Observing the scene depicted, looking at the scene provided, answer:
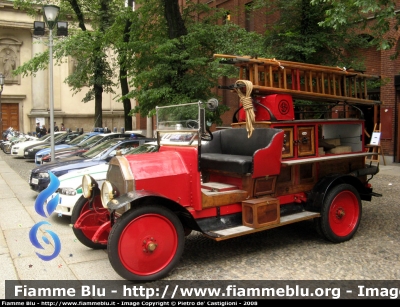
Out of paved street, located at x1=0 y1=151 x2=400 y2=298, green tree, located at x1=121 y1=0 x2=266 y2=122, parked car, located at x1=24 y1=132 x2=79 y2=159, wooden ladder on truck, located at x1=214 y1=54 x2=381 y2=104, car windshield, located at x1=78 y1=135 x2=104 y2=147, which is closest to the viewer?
paved street, located at x1=0 y1=151 x2=400 y2=298

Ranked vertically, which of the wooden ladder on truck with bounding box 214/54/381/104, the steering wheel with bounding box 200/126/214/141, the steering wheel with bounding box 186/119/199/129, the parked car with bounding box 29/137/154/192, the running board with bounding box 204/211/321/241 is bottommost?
Answer: the running board with bounding box 204/211/321/241

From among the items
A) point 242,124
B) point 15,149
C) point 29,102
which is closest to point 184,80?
point 242,124

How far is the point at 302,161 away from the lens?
577 centimetres

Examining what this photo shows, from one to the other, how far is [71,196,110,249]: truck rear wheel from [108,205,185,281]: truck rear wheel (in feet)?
3.66

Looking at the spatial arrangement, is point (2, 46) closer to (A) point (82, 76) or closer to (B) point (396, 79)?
(A) point (82, 76)

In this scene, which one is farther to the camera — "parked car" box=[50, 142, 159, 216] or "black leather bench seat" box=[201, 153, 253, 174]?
"parked car" box=[50, 142, 159, 216]

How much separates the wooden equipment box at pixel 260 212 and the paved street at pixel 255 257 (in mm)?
502

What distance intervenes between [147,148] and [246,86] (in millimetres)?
4383

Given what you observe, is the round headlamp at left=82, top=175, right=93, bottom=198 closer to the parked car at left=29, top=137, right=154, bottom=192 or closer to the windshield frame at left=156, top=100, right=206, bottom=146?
the windshield frame at left=156, top=100, right=206, bottom=146

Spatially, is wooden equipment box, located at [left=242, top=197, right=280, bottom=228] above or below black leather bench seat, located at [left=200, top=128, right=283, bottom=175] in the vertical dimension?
below

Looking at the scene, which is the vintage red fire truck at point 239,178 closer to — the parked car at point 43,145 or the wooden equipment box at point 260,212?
the wooden equipment box at point 260,212

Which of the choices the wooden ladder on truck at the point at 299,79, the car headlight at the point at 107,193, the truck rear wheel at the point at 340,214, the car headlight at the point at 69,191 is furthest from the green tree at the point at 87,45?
the truck rear wheel at the point at 340,214

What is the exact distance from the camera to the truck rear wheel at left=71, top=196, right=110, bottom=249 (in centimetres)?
552

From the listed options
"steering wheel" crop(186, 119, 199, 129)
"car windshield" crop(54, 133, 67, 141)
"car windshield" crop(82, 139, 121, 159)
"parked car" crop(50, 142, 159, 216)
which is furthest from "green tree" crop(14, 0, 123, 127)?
"steering wheel" crop(186, 119, 199, 129)
